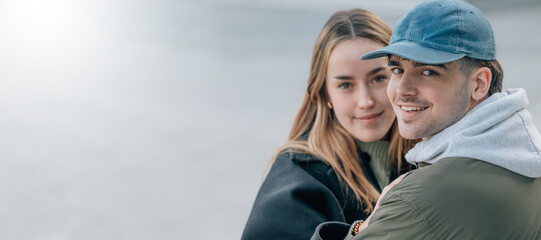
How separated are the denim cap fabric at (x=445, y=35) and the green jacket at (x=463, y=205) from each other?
19cm

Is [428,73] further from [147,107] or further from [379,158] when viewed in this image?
[147,107]

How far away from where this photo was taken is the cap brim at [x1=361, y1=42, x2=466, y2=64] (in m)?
1.00

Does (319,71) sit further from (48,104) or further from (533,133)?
(48,104)

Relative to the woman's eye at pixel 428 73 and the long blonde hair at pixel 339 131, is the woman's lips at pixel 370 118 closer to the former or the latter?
the long blonde hair at pixel 339 131

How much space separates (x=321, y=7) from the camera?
4.70 metres

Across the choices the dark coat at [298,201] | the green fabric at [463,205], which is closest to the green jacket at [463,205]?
the green fabric at [463,205]

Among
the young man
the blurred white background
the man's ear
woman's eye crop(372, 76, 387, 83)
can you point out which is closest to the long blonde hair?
woman's eye crop(372, 76, 387, 83)

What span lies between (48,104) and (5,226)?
2.99ft

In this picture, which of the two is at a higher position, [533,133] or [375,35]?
[375,35]

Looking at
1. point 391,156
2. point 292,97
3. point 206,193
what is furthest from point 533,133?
point 292,97

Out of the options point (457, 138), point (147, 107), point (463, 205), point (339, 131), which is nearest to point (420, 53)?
point (457, 138)

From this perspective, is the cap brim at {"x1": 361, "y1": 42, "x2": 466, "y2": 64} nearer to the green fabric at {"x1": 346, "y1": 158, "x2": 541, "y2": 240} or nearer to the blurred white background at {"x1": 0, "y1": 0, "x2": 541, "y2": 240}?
the green fabric at {"x1": 346, "y1": 158, "x2": 541, "y2": 240}

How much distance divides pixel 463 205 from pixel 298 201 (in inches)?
24.7

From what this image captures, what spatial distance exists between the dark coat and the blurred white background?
1715 mm
